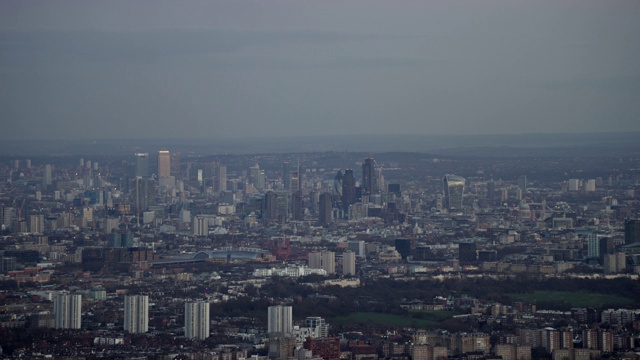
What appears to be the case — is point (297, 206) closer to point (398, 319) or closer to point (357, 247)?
point (357, 247)

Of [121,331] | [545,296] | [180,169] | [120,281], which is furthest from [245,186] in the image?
[121,331]

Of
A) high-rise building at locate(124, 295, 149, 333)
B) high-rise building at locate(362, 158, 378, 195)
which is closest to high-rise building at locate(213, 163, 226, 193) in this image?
high-rise building at locate(362, 158, 378, 195)

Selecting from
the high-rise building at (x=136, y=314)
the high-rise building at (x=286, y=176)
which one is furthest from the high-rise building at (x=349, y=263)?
the high-rise building at (x=286, y=176)

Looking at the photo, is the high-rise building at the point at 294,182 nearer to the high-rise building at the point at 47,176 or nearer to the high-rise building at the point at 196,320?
the high-rise building at the point at 47,176

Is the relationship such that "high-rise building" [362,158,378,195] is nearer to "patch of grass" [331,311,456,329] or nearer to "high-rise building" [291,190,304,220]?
"high-rise building" [291,190,304,220]

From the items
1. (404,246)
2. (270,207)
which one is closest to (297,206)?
(270,207)

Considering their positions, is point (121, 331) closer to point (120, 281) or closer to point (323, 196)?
point (120, 281)
